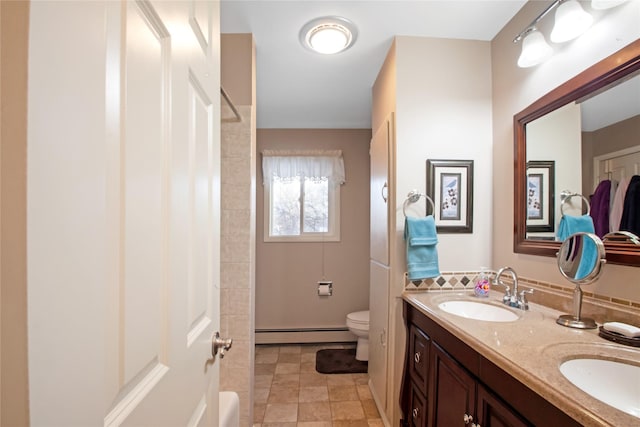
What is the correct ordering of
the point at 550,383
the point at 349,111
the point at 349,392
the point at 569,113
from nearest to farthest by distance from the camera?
the point at 550,383 → the point at 569,113 → the point at 349,392 → the point at 349,111

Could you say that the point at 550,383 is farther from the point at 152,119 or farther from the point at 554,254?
the point at 152,119

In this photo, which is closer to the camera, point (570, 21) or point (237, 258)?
point (570, 21)

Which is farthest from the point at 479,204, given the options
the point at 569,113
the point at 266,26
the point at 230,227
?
the point at 266,26

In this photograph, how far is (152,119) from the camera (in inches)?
20.1

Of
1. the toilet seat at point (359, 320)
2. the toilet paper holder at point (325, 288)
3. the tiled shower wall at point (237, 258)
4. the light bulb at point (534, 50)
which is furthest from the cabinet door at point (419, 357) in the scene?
the toilet paper holder at point (325, 288)

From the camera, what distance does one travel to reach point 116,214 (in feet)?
1.34

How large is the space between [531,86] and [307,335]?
299 cm

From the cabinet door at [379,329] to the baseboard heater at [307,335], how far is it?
36.3 inches

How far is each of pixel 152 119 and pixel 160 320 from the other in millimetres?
385

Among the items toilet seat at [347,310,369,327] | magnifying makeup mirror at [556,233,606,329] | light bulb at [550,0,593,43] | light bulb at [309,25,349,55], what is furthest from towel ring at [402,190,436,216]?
toilet seat at [347,310,369,327]

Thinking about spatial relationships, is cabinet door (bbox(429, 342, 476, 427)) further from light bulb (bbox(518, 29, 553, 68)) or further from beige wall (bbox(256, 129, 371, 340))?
beige wall (bbox(256, 129, 371, 340))

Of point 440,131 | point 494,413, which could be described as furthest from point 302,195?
point 494,413

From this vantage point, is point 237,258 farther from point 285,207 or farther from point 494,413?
point 285,207

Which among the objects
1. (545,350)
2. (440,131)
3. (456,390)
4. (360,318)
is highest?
(440,131)
